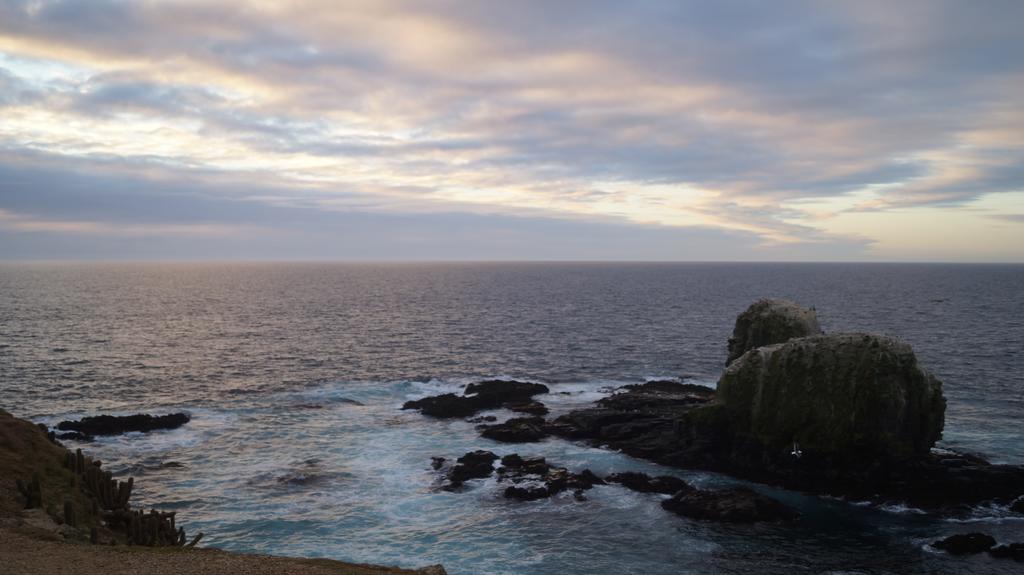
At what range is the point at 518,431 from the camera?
4822 centimetres

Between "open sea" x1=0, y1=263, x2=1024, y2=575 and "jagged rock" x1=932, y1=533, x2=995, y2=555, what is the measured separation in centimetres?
71

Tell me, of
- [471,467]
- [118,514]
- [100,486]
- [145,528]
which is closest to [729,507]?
[471,467]

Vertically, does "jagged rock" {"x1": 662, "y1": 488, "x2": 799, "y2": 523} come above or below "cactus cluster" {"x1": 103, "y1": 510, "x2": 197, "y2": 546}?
below

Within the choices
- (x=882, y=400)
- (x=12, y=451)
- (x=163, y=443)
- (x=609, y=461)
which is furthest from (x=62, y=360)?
(x=882, y=400)

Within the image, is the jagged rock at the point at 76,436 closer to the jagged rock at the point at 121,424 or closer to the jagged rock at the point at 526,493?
the jagged rock at the point at 121,424

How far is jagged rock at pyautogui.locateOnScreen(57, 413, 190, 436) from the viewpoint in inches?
1842

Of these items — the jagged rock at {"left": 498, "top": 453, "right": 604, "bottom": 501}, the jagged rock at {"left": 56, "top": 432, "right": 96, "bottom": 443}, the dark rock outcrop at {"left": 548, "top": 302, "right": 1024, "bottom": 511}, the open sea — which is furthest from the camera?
the jagged rock at {"left": 56, "top": 432, "right": 96, "bottom": 443}

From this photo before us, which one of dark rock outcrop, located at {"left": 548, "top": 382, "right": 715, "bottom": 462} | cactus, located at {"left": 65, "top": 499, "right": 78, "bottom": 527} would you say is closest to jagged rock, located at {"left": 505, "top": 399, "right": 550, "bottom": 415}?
dark rock outcrop, located at {"left": 548, "top": 382, "right": 715, "bottom": 462}

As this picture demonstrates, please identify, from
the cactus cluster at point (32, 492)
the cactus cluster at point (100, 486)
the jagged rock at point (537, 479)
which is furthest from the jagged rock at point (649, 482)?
the cactus cluster at point (32, 492)

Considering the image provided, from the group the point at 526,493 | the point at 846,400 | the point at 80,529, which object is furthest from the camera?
the point at 846,400

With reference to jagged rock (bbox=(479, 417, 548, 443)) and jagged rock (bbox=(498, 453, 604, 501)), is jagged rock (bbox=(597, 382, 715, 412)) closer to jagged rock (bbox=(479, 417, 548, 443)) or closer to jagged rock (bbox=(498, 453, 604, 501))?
jagged rock (bbox=(479, 417, 548, 443))

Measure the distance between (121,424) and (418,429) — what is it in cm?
2138

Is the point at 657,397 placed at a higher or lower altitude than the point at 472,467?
higher

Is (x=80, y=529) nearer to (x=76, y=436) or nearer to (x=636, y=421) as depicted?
(x=76, y=436)
